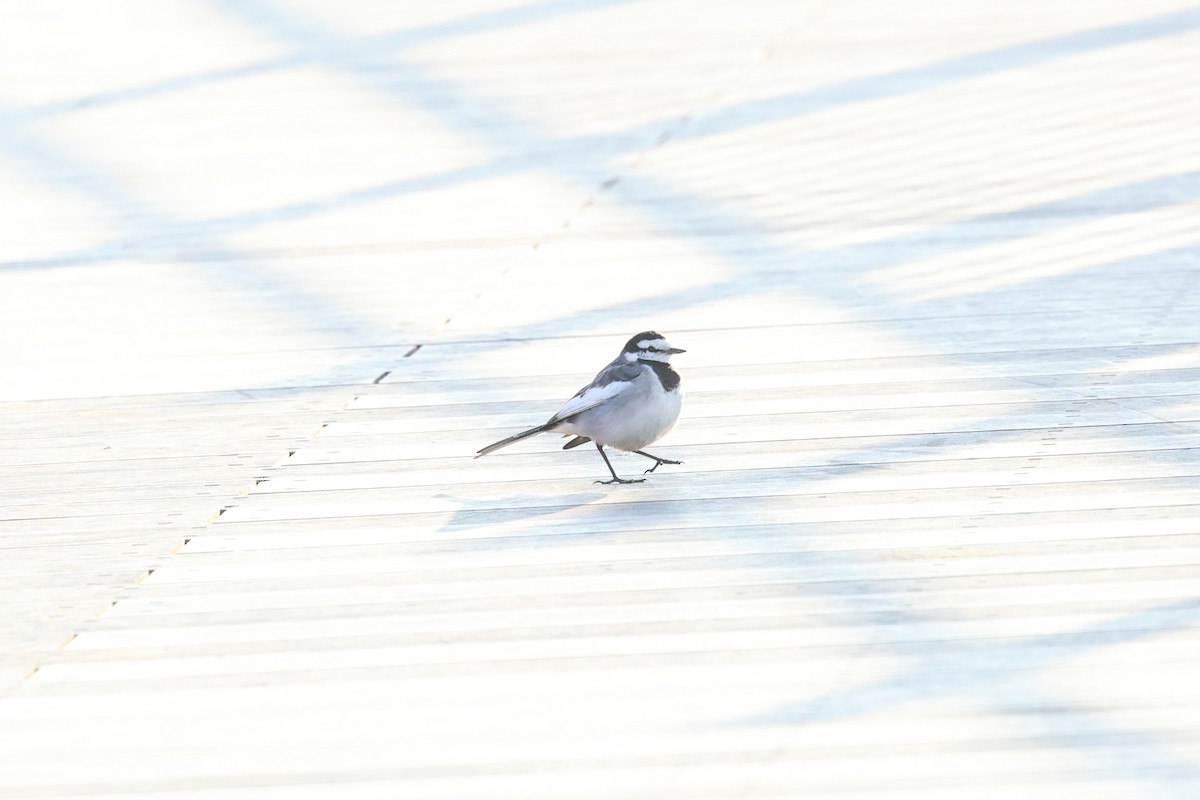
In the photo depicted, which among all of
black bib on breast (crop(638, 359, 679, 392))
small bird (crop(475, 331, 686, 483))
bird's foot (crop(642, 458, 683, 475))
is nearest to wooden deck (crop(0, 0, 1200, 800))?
bird's foot (crop(642, 458, 683, 475))

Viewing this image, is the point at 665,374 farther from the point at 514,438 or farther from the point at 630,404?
the point at 514,438

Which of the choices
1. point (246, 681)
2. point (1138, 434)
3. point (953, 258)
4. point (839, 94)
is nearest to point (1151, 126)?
point (839, 94)

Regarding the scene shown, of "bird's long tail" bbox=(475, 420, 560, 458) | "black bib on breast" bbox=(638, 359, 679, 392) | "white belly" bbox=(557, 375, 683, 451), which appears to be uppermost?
"black bib on breast" bbox=(638, 359, 679, 392)

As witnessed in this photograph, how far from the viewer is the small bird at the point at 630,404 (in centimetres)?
419

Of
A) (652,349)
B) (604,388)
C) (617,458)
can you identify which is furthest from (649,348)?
(617,458)

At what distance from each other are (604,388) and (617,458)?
1.51ft

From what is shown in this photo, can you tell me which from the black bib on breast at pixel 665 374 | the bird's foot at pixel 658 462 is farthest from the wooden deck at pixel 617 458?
the black bib on breast at pixel 665 374

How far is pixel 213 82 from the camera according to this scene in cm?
970

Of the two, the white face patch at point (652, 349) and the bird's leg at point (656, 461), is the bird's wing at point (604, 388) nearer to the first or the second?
the white face patch at point (652, 349)

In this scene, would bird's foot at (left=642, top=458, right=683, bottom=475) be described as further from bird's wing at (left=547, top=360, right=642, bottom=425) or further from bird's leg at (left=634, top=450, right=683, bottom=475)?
bird's wing at (left=547, top=360, right=642, bottom=425)

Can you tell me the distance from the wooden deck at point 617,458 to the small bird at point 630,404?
152 mm

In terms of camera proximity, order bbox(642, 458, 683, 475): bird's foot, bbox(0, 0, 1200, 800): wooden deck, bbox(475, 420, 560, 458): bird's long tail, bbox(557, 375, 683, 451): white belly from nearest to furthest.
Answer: bbox(0, 0, 1200, 800): wooden deck, bbox(557, 375, 683, 451): white belly, bbox(475, 420, 560, 458): bird's long tail, bbox(642, 458, 683, 475): bird's foot

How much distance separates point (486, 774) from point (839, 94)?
20.1ft

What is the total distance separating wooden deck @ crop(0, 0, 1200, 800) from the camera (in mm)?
3064
